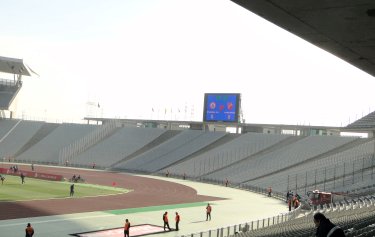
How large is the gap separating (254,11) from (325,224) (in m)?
4.03

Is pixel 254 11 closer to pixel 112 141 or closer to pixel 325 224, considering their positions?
pixel 325 224

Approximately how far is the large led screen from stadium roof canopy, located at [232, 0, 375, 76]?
6403cm

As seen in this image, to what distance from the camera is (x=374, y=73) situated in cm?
1370

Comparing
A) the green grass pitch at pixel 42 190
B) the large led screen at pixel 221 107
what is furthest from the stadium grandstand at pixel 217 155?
the green grass pitch at pixel 42 190

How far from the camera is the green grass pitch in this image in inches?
1586

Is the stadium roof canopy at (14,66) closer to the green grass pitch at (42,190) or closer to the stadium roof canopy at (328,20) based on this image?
the green grass pitch at (42,190)

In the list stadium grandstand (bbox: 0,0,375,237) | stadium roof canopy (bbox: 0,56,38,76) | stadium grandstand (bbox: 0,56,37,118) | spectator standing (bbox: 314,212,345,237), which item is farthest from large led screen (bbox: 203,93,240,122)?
spectator standing (bbox: 314,212,345,237)

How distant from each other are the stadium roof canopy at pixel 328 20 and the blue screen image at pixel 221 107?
211 feet

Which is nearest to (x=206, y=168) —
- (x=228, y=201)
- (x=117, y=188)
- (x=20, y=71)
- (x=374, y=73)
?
(x=117, y=188)

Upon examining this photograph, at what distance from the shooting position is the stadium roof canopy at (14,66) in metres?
92.0

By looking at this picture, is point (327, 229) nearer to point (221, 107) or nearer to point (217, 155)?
point (217, 155)

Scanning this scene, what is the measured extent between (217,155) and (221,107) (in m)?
8.25

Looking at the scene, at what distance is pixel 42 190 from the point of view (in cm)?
4494

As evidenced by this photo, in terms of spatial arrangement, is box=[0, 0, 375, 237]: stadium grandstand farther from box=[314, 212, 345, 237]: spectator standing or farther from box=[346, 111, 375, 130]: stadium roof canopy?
box=[314, 212, 345, 237]: spectator standing
